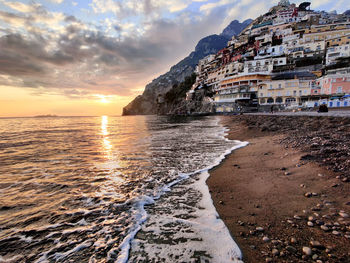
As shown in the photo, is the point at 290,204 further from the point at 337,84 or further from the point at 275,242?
the point at 337,84

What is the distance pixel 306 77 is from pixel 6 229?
70.4m

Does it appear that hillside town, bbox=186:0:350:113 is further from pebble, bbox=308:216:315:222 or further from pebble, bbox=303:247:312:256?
pebble, bbox=303:247:312:256

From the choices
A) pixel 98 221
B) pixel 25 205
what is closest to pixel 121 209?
pixel 98 221

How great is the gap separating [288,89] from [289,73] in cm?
742

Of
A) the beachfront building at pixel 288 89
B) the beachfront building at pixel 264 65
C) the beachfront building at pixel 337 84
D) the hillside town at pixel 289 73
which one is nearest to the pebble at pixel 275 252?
the hillside town at pixel 289 73

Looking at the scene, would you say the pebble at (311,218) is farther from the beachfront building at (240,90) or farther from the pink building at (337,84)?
the beachfront building at (240,90)

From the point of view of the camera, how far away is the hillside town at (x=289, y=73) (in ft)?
155

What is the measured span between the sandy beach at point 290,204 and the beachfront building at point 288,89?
5606 cm

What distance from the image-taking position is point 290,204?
158 inches

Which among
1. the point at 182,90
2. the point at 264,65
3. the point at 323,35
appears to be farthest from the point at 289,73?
the point at 182,90

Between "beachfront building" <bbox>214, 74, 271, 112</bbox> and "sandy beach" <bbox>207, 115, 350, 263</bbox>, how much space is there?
60.7 metres

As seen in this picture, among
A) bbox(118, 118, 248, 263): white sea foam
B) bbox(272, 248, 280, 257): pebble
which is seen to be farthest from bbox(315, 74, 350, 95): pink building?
bbox(272, 248, 280, 257): pebble

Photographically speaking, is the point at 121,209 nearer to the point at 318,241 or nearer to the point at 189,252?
the point at 189,252

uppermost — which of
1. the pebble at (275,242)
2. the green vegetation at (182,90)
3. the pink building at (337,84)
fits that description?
the green vegetation at (182,90)
